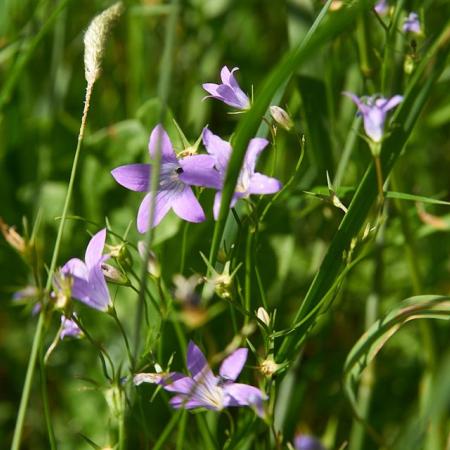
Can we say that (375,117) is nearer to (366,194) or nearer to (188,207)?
(366,194)

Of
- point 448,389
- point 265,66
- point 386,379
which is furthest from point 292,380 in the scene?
point 265,66

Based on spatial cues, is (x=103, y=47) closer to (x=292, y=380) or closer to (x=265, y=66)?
(x=292, y=380)

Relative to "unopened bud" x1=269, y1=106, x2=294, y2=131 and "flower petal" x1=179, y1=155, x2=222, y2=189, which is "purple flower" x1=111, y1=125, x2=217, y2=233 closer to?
"flower petal" x1=179, y1=155, x2=222, y2=189

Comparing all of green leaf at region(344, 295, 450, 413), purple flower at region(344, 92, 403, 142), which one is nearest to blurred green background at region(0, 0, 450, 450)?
green leaf at region(344, 295, 450, 413)

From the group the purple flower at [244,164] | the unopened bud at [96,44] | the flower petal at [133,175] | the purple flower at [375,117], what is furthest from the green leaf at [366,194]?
A: the unopened bud at [96,44]

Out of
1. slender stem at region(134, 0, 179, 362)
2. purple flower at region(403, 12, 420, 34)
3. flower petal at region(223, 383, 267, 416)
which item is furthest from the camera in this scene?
purple flower at region(403, 12, 420, 34)
